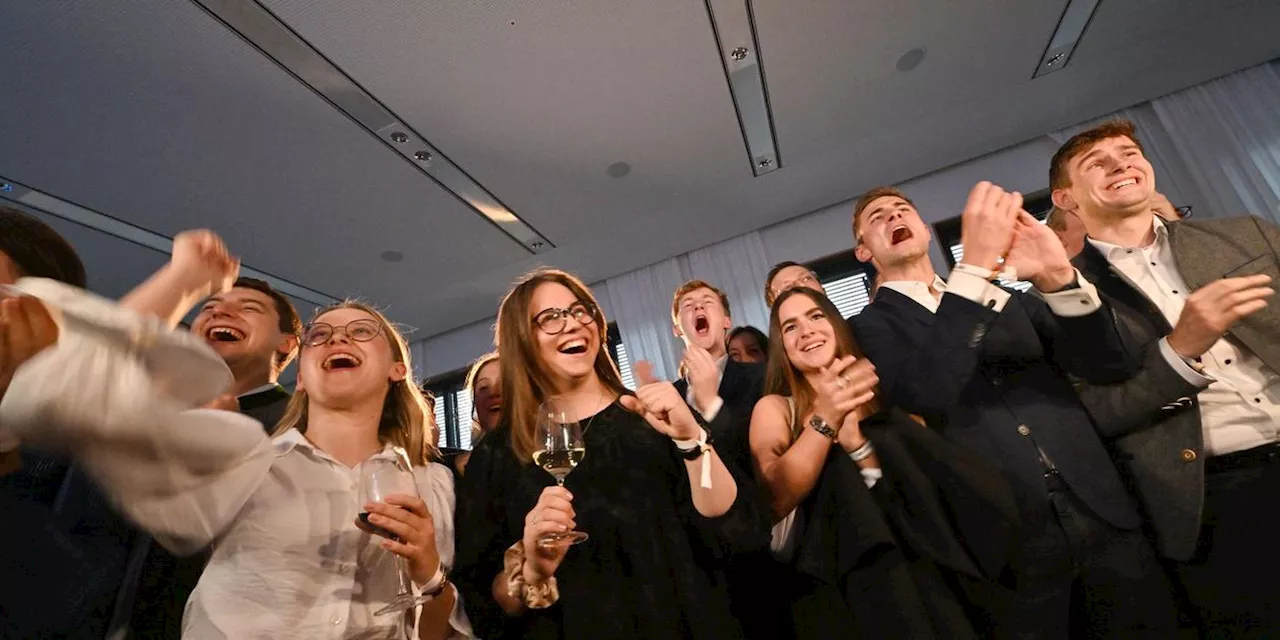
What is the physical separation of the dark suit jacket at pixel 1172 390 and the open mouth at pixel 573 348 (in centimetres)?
150

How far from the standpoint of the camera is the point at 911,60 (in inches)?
154

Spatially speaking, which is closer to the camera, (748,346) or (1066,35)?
(748,346)

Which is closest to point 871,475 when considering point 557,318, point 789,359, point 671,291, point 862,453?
point 862,453

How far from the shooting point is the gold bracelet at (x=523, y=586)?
1.23 metres

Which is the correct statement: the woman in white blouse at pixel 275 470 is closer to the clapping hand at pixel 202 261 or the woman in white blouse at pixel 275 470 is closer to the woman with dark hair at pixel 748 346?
the clapping hand at pixel 202 261

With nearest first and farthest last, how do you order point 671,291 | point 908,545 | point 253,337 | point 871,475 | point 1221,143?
point 908,545 < point 871,475 < point 253,337 < point 1221,143 < point 671,291

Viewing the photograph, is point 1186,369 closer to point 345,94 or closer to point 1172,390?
point 1172,390

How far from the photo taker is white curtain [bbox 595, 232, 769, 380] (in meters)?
5.88

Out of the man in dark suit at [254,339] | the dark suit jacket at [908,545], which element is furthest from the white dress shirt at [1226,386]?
the man in dark suit at [254,339]

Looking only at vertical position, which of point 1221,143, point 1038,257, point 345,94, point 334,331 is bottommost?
point 1038,257

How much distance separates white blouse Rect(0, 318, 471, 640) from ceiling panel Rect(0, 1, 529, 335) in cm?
265

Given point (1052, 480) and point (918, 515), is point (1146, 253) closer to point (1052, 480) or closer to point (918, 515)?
point (1052, 480)

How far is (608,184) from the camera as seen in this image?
4594 mm

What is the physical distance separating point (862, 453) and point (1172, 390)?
852 mm
